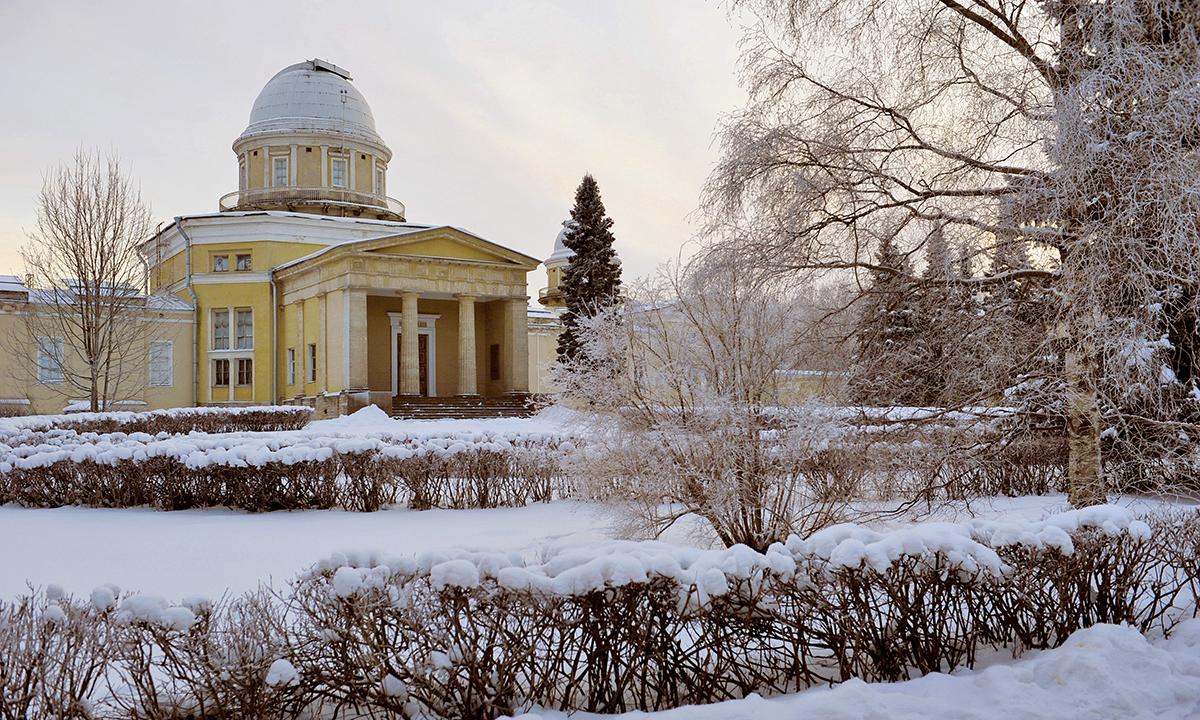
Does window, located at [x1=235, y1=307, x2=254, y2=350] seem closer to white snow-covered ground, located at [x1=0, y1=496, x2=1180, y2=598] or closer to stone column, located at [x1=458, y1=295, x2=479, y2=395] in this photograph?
stone column, located at [x1=458, y1=295, x2=479, y2=395]

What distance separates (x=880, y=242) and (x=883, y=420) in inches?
72.9

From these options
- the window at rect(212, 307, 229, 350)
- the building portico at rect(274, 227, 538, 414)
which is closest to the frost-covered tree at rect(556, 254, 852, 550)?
the building portico at rect(274, 227, 538, 414)

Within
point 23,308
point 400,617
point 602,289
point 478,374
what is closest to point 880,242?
point 400,617

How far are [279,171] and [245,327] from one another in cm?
850

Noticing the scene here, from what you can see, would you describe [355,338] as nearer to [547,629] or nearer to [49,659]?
[49,659]

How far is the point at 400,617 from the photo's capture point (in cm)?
422

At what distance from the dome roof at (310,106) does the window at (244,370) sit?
38.4 feet

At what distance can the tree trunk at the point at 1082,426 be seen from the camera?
7863mm

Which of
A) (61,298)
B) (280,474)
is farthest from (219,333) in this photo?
(280,474)

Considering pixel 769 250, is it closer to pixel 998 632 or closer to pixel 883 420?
pixel 883 420

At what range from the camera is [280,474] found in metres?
12.0

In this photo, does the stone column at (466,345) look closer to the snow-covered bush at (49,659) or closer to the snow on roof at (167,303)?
the snow on roof at (167,303)

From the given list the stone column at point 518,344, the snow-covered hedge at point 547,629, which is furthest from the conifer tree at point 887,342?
the stone column at point 518,344

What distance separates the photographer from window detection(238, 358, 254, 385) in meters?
40.2
